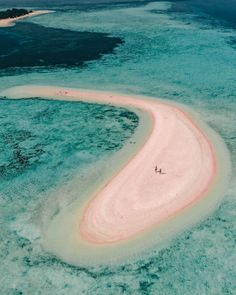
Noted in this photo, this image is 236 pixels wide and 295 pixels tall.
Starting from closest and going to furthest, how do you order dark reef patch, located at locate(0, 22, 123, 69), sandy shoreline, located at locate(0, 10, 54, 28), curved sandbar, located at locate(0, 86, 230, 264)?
curved sandbar, located at locate(0, 86, 230, 264)
dark reef patch, located at locate(0, 22, 123, 69)
sandy shoreline, located at locate(0, 10, 54, 28)

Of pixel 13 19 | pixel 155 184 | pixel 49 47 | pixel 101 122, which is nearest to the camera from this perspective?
pixel 155 184

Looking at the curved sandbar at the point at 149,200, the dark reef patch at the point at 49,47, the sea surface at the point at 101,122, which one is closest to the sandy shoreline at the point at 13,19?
the sea surface at the point at 101,122

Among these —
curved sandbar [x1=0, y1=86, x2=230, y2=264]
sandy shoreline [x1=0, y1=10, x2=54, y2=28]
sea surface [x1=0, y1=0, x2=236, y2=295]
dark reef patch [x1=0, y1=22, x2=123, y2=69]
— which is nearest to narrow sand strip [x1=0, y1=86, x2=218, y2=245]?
curved sandbar [x1=0, y1=86, x2=230, y2=264]

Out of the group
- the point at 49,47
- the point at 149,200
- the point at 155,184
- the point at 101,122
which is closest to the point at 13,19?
the point at 49,47

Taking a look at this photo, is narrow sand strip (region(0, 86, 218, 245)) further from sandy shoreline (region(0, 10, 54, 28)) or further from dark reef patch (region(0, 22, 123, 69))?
sandy shoreline (region(0, 10, 54, 28))

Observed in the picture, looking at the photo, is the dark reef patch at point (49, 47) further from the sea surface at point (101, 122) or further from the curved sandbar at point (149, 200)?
the curved sandbar at point (149, 200)

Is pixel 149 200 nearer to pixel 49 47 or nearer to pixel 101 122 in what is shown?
pixel 101 122
